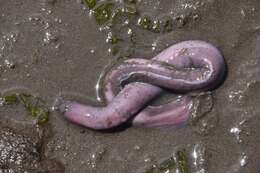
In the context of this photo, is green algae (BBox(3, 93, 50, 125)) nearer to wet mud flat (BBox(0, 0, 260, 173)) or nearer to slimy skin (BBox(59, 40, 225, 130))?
wet mud flat (BBox(0, 0, 260, 173))

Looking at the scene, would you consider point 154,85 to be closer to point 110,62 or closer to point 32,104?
point 110,62

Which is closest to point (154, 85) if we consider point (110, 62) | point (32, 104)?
point (110, 62)

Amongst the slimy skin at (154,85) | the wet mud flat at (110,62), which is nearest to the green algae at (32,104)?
the wet mud flat at (110,62)

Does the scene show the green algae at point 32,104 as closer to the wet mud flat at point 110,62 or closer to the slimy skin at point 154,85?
the wet mud flat at point 110,62

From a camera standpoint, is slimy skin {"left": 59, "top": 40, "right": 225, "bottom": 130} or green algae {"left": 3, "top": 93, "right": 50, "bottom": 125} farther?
green algae {"left": 3, "top": 93, "right": 50, "bottom": 125}

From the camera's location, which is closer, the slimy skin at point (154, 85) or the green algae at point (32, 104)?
the slimy skin at point (154, 85)

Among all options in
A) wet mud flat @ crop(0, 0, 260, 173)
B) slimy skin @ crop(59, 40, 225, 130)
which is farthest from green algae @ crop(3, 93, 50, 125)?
slimy skin @ crop(59, 40, 225, 130)
